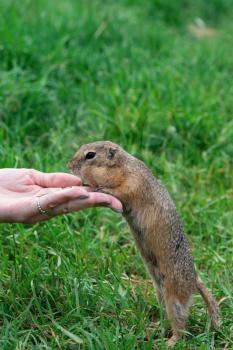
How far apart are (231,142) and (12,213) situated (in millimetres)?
2564

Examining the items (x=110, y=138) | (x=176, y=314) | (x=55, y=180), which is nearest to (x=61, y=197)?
(x=55, y=180)

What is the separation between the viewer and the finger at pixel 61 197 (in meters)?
2.81

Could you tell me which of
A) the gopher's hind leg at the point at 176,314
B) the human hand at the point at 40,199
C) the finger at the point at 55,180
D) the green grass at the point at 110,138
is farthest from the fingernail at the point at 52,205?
the gopher's hind leg at the point at 176,314

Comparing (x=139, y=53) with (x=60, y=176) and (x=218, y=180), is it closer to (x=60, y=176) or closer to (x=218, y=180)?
(x=218, y=180)

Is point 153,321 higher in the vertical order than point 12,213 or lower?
lower

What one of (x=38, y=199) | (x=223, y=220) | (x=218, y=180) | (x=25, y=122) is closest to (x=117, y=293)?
(x=38, y=199)

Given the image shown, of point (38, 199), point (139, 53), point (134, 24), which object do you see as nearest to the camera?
point (38, 199)

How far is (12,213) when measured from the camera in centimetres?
293

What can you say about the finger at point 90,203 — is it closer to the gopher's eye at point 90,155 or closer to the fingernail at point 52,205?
the fingernail at point 52,205

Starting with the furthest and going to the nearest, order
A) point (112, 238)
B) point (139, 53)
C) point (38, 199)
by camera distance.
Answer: point (139, 53) → point (112, 238) → point (38, 199)

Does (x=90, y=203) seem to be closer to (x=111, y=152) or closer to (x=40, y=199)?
(x=40, y=199)

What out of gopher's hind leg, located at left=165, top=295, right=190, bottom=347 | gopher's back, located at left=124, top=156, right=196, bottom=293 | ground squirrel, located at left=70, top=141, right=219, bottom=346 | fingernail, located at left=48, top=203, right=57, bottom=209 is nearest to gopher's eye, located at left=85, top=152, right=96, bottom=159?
ground squirrel, located at left=70, top=141, right=219, bottom=346

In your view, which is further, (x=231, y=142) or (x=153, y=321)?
(x=231, y=142)

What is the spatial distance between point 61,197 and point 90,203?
0.48 ft
